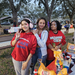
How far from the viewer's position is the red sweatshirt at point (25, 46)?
1.47 m

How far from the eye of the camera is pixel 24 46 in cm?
146

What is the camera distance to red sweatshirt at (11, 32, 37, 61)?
1468 millimetres

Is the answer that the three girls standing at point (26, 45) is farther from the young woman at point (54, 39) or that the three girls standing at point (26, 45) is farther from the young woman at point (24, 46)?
the young woman at point (54, 39)

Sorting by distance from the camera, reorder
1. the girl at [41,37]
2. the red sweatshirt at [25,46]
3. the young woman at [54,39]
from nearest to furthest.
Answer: the red sweatshirt at [25,46] < the girl at [41,37] < the young woman at [54,39]

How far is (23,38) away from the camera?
1.51 m

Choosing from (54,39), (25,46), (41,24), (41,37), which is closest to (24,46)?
(25,46)

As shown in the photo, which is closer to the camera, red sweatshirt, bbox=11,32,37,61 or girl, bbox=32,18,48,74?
red sweatshirt, bbox=11,32,37,61

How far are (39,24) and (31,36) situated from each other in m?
0.36

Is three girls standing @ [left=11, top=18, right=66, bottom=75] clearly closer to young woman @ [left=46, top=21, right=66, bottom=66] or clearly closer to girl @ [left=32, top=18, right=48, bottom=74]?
girl @ [left=32, top=18, right=48, bottom=74]

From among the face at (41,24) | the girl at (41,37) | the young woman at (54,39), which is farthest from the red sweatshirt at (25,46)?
the young woman at (54,39)

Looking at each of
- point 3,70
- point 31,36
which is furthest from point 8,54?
point 31,36

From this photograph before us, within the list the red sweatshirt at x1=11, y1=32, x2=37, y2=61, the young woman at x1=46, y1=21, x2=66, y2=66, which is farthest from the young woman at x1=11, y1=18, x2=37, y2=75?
the young woman at x1=46, y1=21, x2=66, y2=66

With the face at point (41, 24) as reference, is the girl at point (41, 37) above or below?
below

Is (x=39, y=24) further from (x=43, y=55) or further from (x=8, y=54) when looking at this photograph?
(x=8, y=54)
